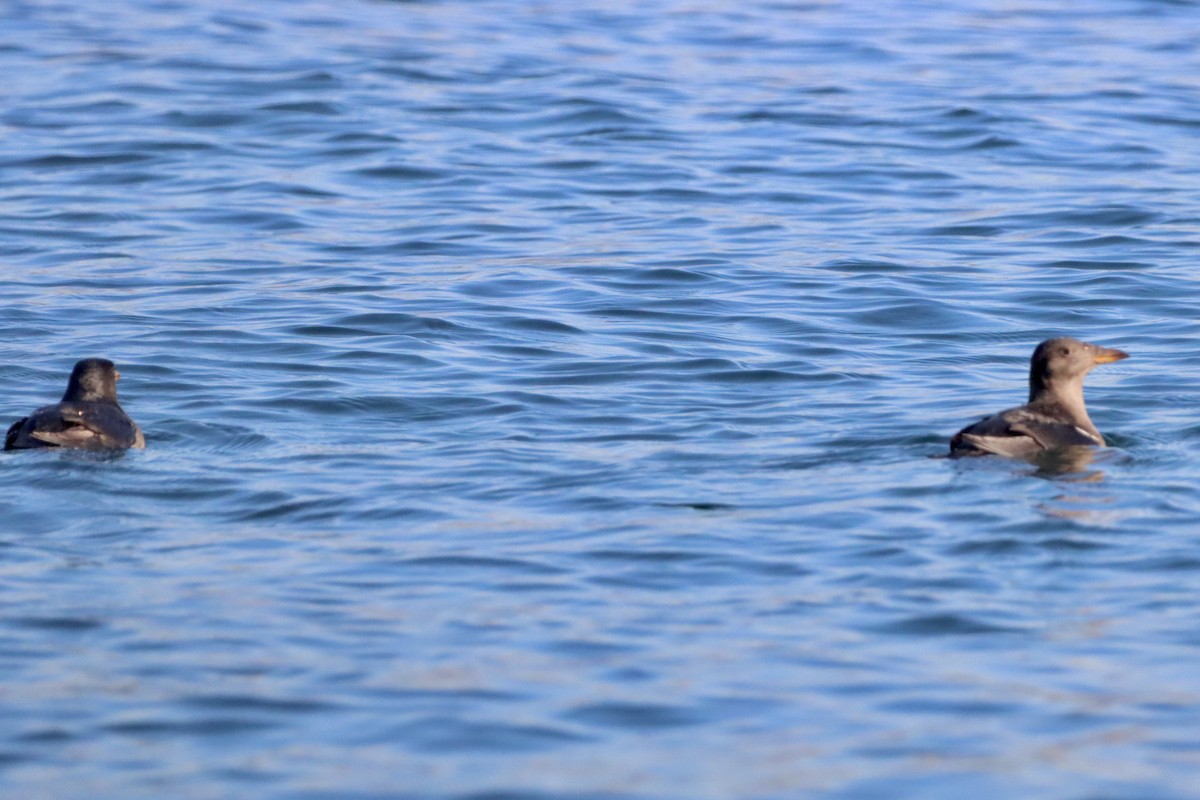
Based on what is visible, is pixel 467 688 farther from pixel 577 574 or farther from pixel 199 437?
pixel 199 437

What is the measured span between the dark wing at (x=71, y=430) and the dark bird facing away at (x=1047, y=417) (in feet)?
14.5

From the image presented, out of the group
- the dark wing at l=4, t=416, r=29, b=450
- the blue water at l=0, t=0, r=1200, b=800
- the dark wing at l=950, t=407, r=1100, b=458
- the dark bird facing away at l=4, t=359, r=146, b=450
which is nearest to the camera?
the blue water at l=0, t=0, r=1200, b=800

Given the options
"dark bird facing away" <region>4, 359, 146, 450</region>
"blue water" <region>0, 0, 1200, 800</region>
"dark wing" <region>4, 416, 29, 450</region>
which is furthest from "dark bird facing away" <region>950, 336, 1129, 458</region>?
"dark wing" <region>4, 416, 29, 450</region>

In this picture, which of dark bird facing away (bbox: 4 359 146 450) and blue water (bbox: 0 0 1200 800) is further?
dark bird facing away (bbox: 4 359 146 450)

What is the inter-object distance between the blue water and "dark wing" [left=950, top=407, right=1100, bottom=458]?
0.48 feet

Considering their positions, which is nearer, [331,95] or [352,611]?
[352,611]

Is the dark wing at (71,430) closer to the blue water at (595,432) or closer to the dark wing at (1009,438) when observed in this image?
the blue water at (595,432)

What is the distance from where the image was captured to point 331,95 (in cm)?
Result: 2316

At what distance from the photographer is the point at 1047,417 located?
1037 centimetres

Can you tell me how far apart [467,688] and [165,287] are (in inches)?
344

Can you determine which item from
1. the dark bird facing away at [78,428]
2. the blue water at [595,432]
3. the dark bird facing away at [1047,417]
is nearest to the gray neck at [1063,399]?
the dark bird facing away at [1047,417]

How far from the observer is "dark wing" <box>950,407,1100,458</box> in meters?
9.97

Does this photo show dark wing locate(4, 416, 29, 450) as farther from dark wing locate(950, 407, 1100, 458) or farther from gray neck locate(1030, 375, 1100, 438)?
gray neck locate(1030, 375, 1100, 438)

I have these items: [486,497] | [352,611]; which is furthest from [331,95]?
[352,611]
